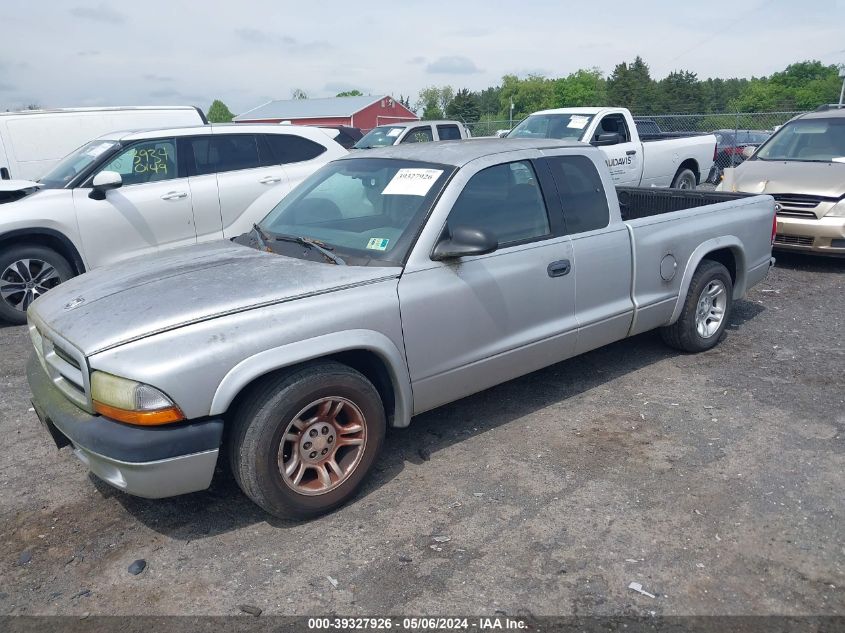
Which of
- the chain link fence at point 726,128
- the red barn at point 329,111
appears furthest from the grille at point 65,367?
the red barn at point 329,111

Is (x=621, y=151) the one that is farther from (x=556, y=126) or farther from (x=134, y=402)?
(x=134, y=402)

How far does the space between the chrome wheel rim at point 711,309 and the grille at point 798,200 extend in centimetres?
348

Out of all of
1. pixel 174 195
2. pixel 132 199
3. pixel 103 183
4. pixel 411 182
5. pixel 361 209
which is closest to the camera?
pixel 411 182

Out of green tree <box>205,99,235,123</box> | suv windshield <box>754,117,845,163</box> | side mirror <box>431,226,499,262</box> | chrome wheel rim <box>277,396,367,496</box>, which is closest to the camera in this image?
Answer: chrome wheel rim <box>277,396,367,496</box>

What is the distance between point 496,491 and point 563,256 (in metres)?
1.54

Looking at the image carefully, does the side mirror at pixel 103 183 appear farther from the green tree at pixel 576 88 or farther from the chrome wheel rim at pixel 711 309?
the green tree at pixel 576 88

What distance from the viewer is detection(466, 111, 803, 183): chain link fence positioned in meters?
17.0

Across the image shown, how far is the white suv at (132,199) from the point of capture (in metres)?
6.65

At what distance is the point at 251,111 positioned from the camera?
2613 inches

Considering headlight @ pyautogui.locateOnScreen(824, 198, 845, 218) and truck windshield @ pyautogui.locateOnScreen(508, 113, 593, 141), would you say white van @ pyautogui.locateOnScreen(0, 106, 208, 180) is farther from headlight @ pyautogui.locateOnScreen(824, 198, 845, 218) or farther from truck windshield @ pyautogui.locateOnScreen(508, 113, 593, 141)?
headlight @ pyautogui.locateOnScreen(824, 198, 845, 218)

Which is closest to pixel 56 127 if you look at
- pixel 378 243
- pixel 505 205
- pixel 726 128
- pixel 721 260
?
pixel 378 243

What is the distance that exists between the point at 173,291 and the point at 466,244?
4.92 feet

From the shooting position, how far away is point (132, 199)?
6941 mm

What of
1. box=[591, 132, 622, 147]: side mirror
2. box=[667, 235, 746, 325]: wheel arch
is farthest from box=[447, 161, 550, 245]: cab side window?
box=[591, 132, 622, 147]: side mirror
